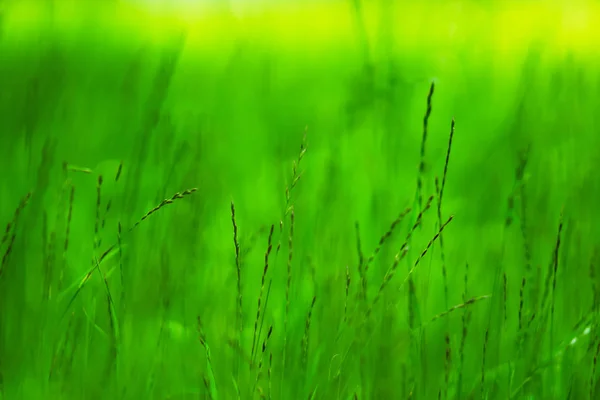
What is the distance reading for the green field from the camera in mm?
1149

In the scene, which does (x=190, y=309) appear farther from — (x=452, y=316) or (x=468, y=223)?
(x=468, y=223)

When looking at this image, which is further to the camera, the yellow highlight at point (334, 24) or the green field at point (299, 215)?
the yellow highlight at point (334, 24)

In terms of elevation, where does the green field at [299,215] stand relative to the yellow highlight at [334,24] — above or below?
below

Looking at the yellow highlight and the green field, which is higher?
the yellow highlight

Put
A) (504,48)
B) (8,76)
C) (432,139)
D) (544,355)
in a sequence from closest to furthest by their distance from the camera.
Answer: (544,355), (432,139), (8,76), (504,48)

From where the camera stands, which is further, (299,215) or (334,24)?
(334,24)

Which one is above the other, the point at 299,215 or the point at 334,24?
the point at 334,24

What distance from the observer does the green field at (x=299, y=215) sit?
1.15 meters

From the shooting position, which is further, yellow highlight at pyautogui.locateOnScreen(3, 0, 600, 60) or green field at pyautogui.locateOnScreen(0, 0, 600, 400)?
yellow highlight at pyautogui.locateOnScreen(3, 0, 600, 60)

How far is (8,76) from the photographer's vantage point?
2877mm

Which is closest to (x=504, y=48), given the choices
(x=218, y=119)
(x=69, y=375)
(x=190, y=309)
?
(x=218, y=119)

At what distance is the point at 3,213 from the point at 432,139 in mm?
1476

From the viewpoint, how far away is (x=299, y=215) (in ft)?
5.84

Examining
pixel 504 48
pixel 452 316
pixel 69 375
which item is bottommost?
pixel 69 375
